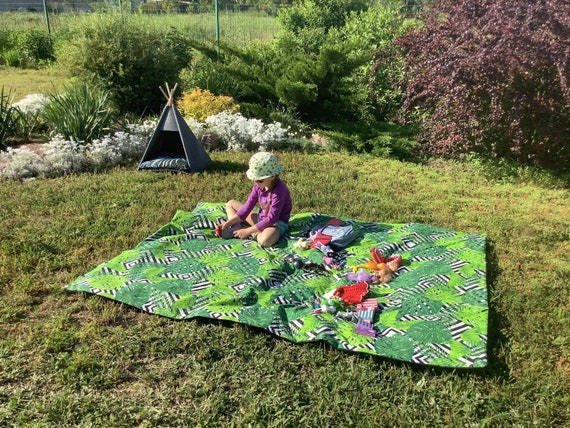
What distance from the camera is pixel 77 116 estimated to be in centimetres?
690

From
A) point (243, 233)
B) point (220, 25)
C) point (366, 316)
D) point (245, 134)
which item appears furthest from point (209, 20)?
point (366, 316)

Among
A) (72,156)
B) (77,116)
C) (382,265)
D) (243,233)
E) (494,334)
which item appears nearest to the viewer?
(494,334)

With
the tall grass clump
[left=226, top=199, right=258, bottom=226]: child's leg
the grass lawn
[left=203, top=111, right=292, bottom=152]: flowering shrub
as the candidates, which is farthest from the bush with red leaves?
the grass lawn

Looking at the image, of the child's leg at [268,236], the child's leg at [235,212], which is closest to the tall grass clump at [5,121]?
the child's leg at [235,212]

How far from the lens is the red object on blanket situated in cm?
355

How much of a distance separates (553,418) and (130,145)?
606 centimetres

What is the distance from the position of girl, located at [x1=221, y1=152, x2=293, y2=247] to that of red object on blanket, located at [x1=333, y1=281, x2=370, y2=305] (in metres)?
1.03

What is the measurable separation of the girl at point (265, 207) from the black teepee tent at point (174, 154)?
1.72 meters

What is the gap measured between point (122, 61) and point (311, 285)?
6.99 metres

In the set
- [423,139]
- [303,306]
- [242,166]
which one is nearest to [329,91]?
[423,139]

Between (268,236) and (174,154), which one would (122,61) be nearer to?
(174,154)

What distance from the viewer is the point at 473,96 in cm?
634

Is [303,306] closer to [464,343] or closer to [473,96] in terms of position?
[464,343]

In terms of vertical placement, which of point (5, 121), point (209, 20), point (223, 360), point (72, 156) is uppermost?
point (209, 20)
